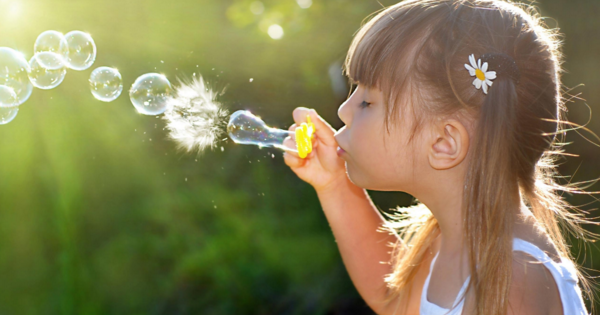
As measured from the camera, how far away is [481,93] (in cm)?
119

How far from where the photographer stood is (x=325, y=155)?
164 cm

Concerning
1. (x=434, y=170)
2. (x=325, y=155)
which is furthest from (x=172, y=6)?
(x=434, y=170)

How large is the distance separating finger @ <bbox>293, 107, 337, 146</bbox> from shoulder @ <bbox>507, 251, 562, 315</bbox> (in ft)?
2.20

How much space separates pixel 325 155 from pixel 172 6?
1.69 m

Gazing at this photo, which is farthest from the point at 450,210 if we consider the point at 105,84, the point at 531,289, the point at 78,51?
the point at 78,51

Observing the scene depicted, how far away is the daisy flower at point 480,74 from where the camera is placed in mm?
1155

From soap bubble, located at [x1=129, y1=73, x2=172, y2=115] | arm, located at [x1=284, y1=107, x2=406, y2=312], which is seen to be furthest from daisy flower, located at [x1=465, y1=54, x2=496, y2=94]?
soap bubble, located at [x1=129, y1=73, x2=172, y2=115]

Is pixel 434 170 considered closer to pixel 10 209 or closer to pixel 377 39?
pixel 377 39

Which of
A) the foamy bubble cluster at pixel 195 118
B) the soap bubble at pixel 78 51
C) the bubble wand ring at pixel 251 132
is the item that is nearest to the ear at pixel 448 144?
the bubble wand ring at pixel 251 132

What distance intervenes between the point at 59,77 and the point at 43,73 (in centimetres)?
6

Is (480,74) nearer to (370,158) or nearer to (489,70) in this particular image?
(489,70)

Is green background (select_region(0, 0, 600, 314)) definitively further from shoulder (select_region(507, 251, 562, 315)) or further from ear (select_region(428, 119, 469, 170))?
shoulder (select_region(507, 251, 562, 315))

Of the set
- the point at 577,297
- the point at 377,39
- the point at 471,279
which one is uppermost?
the point at 377,39

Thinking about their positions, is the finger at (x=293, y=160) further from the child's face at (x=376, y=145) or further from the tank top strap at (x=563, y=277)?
the tank top strap at (x=563, y=277)
